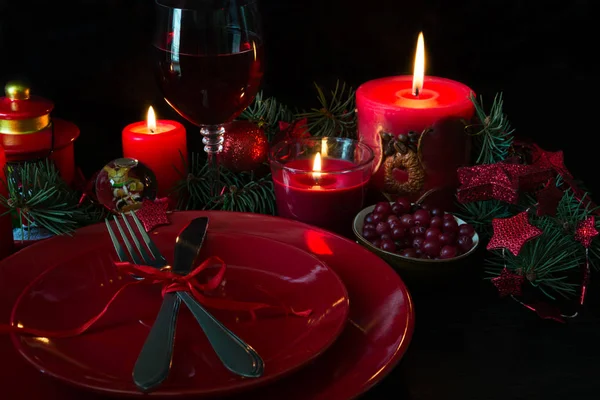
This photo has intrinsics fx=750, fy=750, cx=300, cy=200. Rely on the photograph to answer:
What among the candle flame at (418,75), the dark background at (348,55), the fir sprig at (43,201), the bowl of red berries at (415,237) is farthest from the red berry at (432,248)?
the dark background at (348,55)

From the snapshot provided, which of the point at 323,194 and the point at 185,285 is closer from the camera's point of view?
the point at 185,285

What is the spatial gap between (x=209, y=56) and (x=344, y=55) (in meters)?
0.43

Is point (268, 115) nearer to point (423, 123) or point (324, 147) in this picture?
point (324, 147)

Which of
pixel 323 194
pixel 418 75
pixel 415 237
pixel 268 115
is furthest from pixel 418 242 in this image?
pixel 268 115

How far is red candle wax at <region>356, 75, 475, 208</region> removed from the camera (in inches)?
32.6

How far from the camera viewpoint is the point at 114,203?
82 cm

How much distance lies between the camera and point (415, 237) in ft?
2.42

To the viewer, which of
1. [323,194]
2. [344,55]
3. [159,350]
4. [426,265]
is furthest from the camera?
[344,55]

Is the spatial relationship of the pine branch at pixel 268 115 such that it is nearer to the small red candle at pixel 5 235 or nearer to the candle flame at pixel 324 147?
the candle flame at pixel 324 147

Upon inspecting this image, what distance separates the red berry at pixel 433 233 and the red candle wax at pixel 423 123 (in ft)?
0.44

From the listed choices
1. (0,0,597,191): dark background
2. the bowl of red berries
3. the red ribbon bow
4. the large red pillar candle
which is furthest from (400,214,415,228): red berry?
(0,0,597,191): dark background

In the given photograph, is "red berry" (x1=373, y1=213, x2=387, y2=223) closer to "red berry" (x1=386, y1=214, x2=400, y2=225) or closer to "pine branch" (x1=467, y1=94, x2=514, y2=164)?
"red berry" (x1=386, y1=214, x2=400, y2=225)

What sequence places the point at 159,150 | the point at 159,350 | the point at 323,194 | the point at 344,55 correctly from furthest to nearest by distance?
the point at 344,55
the point at 159,150
the point at 323,194
the point at 159,350

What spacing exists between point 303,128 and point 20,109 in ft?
1.11
